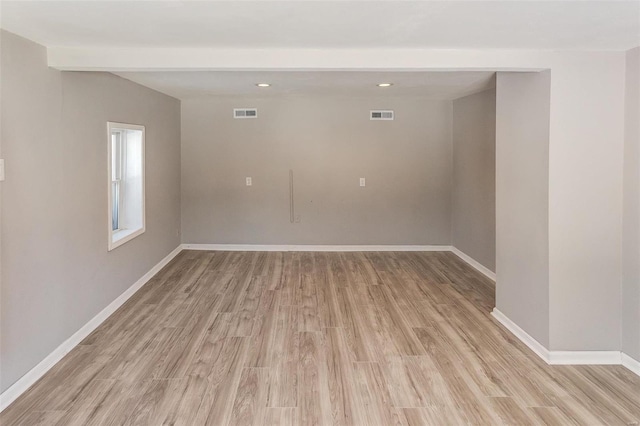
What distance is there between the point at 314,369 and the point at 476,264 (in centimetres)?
358

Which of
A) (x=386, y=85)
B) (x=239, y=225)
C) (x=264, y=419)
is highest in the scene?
(x=386, y=85)

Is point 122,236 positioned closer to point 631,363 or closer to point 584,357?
point 584,357

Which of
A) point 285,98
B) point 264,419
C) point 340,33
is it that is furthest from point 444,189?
point 264,419

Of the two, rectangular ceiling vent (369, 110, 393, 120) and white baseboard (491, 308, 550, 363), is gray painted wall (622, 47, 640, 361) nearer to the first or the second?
white baseboard (491, 308, 550, 363)

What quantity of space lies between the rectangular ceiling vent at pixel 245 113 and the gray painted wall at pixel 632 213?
16.2 feet

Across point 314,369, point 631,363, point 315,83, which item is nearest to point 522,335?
point 631,363

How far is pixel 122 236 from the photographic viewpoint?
474cm

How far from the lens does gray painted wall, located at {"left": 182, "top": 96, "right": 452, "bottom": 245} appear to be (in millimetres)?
6965

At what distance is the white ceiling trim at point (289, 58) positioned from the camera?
10.3 ft

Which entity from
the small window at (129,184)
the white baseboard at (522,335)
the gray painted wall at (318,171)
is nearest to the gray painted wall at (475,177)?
the gray painted wall at (318,171)

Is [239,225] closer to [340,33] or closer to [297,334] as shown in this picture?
[297,334]

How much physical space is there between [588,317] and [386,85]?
3.18 meters

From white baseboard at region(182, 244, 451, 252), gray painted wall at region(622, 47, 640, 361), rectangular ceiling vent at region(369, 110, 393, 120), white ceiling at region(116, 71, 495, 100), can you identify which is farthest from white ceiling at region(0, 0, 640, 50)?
white baseboard at region(182, 244, 451, 252)

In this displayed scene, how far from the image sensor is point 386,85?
5.27 m
